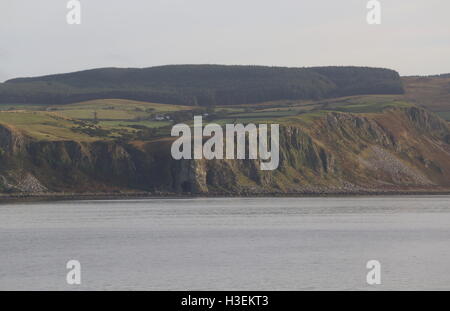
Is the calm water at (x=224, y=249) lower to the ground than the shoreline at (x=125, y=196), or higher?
lower

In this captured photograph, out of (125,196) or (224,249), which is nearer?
(224,249)

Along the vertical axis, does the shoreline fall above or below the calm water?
above

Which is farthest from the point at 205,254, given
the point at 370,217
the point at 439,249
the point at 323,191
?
the point at 323,191

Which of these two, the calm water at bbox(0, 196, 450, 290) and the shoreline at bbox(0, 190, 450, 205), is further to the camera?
the shoreline at bbox(0, 190, 450, 205)

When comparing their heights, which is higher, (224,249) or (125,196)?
(125,196)

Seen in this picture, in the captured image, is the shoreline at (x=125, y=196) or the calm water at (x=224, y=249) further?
the shoreline at (x=125, y=196)
